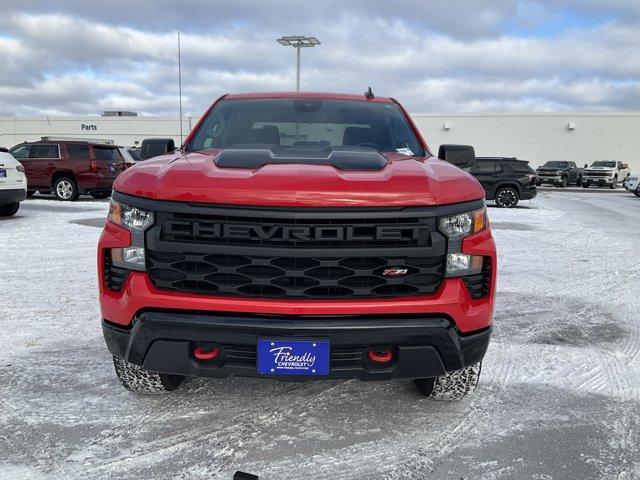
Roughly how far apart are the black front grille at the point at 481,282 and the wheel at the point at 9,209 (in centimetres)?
1105

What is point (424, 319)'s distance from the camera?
92.9 inches

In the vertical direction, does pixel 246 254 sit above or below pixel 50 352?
above

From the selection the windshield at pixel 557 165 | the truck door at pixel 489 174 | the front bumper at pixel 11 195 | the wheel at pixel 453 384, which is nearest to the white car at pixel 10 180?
the front bumper at pixel 11 195

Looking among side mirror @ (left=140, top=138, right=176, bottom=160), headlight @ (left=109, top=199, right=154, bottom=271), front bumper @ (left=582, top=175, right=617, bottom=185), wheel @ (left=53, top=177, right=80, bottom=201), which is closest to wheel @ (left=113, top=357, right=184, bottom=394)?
headlight @ (left=109, top=199, right=154, bottom=271)

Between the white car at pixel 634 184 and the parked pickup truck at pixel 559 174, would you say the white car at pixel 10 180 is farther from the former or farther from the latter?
the parked pickup truck at pixel 559 174

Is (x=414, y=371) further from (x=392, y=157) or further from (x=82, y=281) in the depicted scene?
(x=82, y=281)

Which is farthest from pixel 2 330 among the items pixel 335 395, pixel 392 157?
pixel 392 157

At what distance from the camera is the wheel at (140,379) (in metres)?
2.83

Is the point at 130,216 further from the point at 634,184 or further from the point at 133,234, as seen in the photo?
the point at 634,184

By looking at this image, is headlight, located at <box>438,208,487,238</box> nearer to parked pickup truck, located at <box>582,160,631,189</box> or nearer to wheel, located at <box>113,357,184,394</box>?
wheel, located at <box>113,357,184,394</box>

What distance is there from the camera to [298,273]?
2.32 m

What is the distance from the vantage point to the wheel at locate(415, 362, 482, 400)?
9.41 feet

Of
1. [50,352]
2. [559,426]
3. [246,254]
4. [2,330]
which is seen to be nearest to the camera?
[246,254]

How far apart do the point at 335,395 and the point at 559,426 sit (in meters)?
1.23
